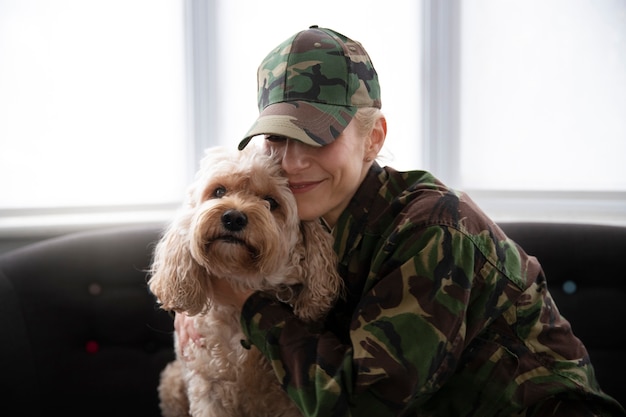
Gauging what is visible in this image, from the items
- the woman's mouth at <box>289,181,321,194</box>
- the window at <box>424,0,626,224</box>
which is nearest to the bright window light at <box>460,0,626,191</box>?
the window at <box>424,0,626,224</box>

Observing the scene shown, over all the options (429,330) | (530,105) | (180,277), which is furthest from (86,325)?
(530,105)

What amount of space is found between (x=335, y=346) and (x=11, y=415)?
1343mm

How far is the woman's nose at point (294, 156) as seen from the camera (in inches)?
65.5

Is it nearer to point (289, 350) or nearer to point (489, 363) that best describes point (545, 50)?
point (489, 363)

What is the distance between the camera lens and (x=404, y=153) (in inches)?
130

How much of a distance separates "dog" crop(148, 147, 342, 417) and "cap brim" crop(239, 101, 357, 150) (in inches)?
5.7

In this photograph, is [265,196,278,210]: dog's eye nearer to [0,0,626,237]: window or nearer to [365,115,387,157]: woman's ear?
[365,115,387,157]: woman's ear

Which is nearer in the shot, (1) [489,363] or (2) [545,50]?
(1) [489,363]

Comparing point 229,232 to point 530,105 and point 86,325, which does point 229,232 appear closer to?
point 86,325

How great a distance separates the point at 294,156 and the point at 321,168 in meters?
0.09

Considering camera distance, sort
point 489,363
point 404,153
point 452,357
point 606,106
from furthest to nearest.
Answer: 1. point 404,153
2. point 606,106
3. point 489,363
4. point 452,357

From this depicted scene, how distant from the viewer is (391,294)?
149cm

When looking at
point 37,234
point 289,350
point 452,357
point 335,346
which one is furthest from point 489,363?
point 37,234

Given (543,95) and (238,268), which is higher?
(543,95)
